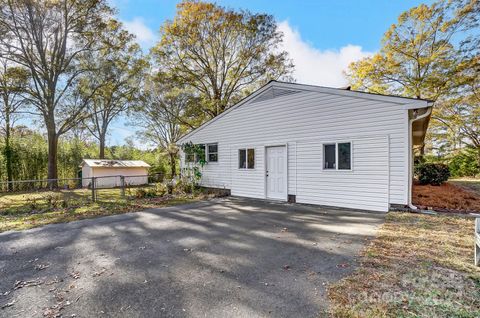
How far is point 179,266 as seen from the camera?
3367 mm

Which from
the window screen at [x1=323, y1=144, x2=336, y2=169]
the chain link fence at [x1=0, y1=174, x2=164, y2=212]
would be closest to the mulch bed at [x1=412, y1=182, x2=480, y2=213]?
the window screen at [x1=323, y1=144, x2=336, y2=169]

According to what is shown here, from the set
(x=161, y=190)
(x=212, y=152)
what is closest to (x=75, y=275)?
(x=161, y=190)

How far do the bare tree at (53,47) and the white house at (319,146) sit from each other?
11.5 metres

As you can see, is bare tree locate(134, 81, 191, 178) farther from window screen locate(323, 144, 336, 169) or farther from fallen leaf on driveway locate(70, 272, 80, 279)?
fallen leaf on driveway locate(70, 272, 80, 279)

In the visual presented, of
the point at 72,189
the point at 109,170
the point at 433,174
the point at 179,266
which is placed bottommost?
the point at 72,189

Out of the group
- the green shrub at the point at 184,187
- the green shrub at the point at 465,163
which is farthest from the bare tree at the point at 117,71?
the green shrub at the point at 465,163

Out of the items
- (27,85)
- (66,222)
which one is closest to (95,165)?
(27,85)

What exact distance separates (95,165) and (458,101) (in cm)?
2493

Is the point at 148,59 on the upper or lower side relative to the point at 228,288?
upper

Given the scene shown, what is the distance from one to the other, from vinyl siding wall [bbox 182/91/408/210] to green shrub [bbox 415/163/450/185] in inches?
234

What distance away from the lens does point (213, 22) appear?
15.9 m

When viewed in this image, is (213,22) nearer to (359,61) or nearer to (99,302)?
(359,61)

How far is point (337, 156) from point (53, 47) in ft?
61.3

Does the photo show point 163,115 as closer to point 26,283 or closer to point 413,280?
point 26,283
